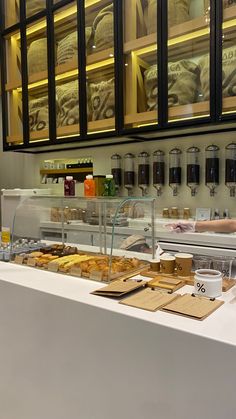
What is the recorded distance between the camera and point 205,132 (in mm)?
2895

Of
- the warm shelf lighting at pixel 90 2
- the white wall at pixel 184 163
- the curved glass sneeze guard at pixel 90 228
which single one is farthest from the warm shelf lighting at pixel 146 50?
the curved glass sneeze guard at pixel 90 228

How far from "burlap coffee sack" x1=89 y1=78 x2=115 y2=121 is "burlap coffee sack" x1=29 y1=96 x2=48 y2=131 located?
2.08ft

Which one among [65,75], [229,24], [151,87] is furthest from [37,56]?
[229,24]

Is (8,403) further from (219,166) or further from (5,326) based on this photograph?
(219,166)

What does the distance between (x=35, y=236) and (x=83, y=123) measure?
60.9 inches

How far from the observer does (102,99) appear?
3.09 meters

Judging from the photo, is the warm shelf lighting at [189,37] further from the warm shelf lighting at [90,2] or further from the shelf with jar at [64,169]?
the shelf with jar at [64,169]

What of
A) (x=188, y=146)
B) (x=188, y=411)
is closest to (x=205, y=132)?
(x=188, y=146)

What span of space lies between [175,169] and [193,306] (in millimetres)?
2130

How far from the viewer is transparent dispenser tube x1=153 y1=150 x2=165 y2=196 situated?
312 cm

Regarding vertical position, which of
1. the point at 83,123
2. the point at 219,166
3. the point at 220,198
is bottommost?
the point at 220,198

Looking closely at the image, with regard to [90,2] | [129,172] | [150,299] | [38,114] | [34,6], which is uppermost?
[34,6]

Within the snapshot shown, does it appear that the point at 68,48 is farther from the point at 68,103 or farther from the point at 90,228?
the point at 90,228

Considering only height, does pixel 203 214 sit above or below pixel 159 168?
below
